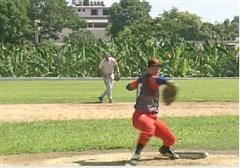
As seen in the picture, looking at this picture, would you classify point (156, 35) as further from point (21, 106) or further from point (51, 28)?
point (21, 106)

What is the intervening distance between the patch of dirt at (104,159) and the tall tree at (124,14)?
311 feet

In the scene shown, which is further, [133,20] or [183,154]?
[133,20]

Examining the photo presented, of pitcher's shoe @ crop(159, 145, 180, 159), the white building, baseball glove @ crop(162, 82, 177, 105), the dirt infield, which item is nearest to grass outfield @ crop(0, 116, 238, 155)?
the dirt infield

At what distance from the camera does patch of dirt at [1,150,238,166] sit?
8.90m

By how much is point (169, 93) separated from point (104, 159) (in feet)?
4.49

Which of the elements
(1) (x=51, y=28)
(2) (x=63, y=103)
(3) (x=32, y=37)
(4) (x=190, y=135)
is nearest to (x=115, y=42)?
(2) (x=63, y=103)

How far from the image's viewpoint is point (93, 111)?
17.7m

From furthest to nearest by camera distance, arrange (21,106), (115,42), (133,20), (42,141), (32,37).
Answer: (133,20) < (32,37) < (115,42) < (21,106) < (42,141)

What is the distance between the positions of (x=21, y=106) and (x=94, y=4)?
14683 cm

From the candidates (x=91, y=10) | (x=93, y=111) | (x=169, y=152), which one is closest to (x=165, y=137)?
(x=169, y=152)

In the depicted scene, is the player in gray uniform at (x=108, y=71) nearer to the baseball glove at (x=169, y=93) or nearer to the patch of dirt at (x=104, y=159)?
the patch of dirt at (x=104, y=159)

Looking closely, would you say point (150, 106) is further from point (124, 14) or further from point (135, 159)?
point (124, 14)

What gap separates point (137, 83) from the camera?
930 centimetres

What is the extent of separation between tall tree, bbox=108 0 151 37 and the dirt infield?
280ft
